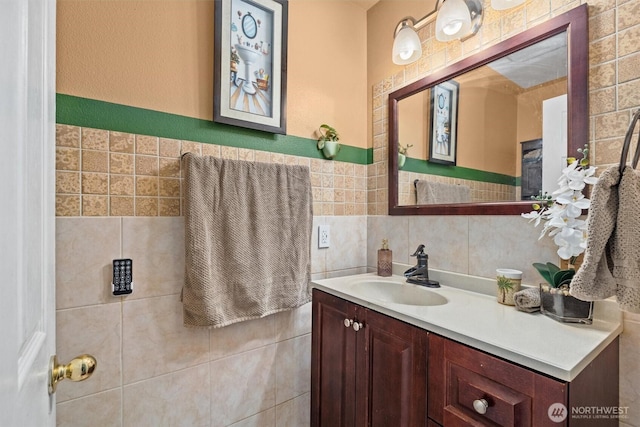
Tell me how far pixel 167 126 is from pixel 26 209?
846mm

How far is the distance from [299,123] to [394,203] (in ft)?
2.12

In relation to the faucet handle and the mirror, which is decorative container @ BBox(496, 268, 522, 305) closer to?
the mirror

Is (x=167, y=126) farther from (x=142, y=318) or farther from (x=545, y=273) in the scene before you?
(x=545, y=273)

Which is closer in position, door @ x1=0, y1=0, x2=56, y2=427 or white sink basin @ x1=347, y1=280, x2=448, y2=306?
door @ x1=0, y1=0, x2=56, y2=427

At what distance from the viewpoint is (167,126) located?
1.16m

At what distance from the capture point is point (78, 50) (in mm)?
1002

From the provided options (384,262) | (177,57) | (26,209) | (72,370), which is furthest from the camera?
(384,262)

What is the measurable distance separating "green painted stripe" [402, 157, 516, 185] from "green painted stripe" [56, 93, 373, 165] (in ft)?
1.60

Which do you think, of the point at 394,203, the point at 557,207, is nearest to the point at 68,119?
the point at 394,203

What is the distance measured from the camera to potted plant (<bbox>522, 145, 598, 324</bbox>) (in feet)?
2.71

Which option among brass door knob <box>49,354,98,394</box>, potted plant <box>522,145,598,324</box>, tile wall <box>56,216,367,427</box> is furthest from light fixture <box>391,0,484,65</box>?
brass door knob <box>49,354,98,394</box>

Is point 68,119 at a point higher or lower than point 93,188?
higher

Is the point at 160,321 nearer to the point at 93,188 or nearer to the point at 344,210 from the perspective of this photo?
the point at 93,188

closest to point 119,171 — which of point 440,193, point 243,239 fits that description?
point 243,239
